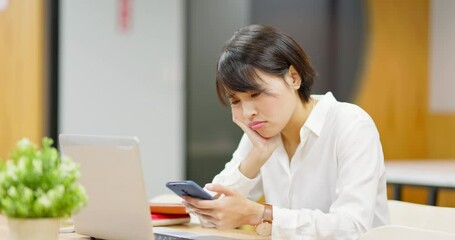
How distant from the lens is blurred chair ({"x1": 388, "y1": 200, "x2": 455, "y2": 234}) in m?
2.08

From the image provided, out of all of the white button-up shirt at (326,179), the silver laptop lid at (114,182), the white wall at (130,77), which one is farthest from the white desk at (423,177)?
the silver laptop lid at (114,182)

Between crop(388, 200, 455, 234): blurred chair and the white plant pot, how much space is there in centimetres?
118

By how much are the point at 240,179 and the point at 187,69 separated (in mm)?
3039

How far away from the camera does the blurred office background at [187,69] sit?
4645 millimetres

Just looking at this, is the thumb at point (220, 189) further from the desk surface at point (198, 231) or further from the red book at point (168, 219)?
the red book at point (168, 219)

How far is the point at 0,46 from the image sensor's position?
4.53 meters

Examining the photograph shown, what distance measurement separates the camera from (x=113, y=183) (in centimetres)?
163

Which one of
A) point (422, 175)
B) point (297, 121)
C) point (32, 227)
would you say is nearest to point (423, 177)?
point (422, 175)

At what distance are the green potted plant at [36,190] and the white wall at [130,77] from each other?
139 inches

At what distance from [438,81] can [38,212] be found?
17.1ft

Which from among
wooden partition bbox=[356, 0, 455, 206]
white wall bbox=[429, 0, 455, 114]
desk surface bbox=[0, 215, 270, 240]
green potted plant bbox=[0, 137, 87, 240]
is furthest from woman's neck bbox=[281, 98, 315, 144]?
white wall bbox=[429, 0, 455, 114]

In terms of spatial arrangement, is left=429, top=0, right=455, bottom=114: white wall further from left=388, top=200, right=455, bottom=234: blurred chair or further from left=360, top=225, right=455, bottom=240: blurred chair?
left=360, top=225, right=455, bottom=240: blurred chair

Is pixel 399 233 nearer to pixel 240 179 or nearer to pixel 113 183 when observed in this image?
pixel 113 183

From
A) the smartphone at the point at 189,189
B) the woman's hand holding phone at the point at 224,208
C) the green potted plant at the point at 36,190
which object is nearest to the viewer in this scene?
the green potted plant at the point at 36,190
